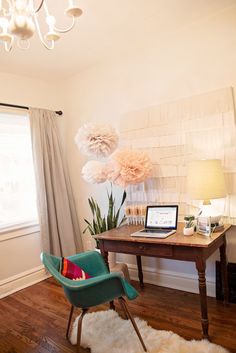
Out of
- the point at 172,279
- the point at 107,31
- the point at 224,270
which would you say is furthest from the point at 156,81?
the point at 172,279

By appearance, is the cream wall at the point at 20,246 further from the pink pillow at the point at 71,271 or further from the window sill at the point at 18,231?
the pink pillow at the point at 71,271

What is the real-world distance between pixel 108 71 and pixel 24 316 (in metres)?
2.71

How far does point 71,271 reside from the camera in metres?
2.00

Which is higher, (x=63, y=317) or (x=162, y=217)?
(x=162, y=217)

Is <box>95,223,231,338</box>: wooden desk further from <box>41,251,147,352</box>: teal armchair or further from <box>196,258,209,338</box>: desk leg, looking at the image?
<box>41,251,147,352</box>: teal armchair

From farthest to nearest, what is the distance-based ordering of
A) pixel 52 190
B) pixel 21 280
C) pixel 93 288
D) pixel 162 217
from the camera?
pixel 52 190
pixel 21 280
pixel 162 217
pixel 93 288

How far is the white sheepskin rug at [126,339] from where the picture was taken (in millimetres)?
1783

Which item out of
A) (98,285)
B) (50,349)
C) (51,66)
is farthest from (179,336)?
(51,66)

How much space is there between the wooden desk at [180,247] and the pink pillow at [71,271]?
35cm

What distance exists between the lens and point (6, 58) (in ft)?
8.98

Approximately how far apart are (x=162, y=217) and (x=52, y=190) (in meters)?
1.57

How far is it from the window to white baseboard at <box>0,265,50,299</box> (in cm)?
57

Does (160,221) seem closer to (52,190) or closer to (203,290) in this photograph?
(203,290)

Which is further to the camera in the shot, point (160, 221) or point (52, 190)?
point (52, 190)
